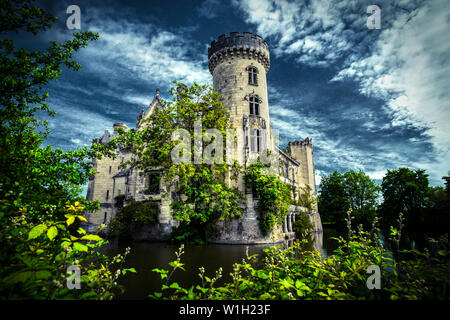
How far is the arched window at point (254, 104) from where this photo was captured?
69.4ft

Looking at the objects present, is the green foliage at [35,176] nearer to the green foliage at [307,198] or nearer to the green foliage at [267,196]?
the green foliage at [267,196]

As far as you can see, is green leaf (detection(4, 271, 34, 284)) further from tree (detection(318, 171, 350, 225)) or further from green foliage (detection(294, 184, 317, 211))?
tree (detection(318, 171, 350, 225))

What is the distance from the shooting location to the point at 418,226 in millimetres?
31562

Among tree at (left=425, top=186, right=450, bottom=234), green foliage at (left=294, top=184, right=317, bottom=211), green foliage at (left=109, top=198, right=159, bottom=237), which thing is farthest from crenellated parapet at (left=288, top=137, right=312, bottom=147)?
green foliage at (left=109, top=198, right=159, bottom=237)

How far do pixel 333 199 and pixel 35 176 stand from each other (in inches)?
2131

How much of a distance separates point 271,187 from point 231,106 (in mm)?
9217

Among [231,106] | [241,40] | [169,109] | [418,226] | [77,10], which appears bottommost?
[418,226]

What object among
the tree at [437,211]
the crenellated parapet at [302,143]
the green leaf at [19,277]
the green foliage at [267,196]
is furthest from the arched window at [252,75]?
the tree at [437,211]

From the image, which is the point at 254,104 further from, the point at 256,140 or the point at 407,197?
the point at 407,197

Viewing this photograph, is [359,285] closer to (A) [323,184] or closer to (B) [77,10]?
(B) [77,10]

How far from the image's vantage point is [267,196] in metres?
17.6

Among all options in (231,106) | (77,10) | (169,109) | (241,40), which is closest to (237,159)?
(231,106)
